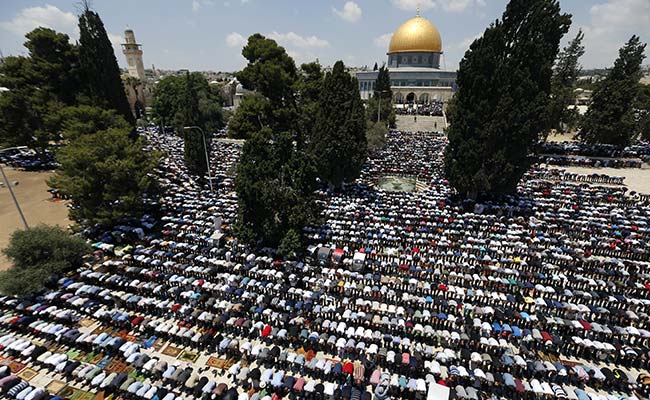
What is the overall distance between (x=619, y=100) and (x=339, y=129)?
160 ft

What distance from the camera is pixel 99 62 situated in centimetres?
3700

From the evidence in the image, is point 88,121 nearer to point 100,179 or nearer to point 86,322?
point 100,179

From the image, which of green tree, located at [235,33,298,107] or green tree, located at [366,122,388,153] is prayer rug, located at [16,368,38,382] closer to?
green tree, located at [235,33,298,107]

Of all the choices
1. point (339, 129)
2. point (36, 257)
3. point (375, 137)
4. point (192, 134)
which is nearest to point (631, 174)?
point (375, 137)

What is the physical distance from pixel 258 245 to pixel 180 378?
1213cm

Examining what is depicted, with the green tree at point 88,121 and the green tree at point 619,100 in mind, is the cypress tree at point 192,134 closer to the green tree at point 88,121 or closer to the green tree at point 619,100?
the green tree at point 88,121

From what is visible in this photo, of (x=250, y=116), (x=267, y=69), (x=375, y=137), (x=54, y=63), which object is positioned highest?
(x=54, y=63)

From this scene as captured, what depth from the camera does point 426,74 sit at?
94000 millimetres

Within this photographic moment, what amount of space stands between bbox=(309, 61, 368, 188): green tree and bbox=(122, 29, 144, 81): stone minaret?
363ft

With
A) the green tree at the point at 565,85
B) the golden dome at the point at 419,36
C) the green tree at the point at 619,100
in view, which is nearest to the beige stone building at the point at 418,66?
the golden dome at the point at 419,36

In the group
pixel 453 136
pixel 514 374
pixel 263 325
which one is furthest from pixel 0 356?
pixel 453 136

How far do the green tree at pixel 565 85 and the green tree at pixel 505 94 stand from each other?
23.5 metres

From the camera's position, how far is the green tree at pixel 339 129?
33.6 meters

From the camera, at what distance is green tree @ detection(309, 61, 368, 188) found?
33.6 metres
